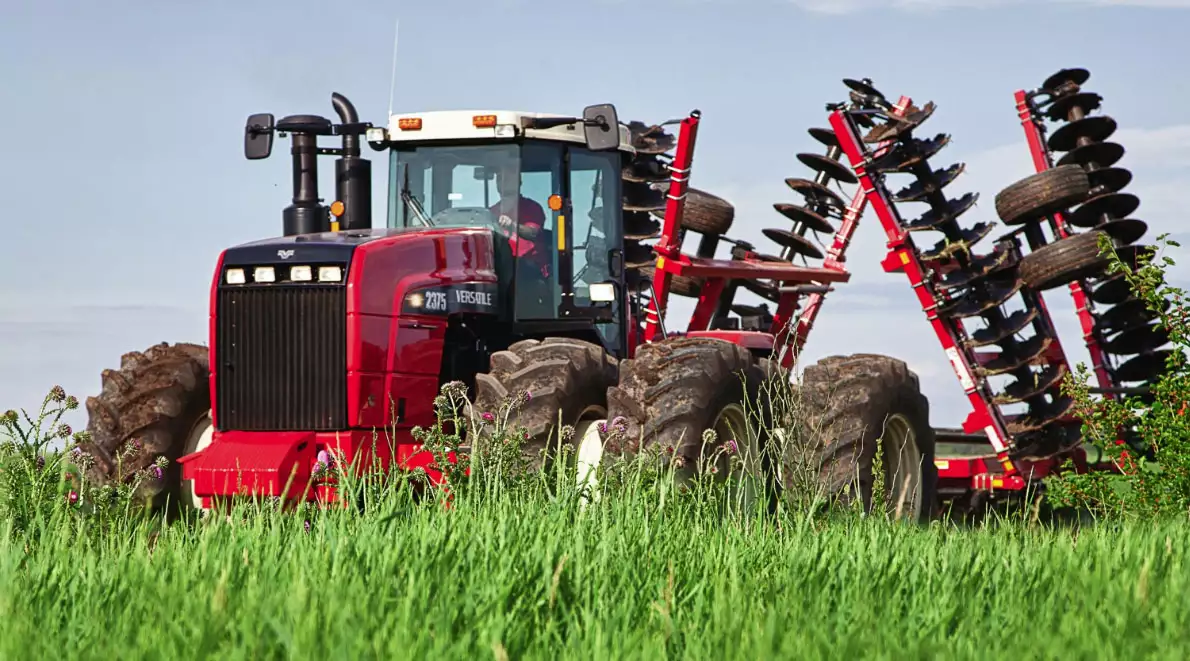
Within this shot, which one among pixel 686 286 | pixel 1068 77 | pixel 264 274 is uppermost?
pixel 1068 77

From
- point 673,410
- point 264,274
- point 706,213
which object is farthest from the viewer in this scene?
point 706,213

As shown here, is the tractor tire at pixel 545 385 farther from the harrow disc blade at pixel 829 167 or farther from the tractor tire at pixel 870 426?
the harrow disc blade at pixel 829 167

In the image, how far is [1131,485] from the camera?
9.29 metres

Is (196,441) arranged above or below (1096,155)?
below

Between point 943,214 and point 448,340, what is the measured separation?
197 inches

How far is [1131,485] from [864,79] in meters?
4.68

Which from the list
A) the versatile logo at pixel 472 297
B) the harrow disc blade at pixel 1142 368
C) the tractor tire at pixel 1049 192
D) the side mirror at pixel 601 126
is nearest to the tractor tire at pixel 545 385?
the versatile logo at pixel 472 297

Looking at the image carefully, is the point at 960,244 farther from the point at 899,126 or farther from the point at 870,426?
the point at 870,426

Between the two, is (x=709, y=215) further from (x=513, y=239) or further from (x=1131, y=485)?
(x=1131, y=485)

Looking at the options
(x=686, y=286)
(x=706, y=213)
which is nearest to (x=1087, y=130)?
(x=706, y=213)

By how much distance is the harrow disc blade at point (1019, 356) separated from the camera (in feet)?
38.0

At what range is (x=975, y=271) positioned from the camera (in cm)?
1173

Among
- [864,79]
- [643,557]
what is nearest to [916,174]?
[864,79]

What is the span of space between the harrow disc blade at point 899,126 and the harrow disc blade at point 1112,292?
2.16 meters
